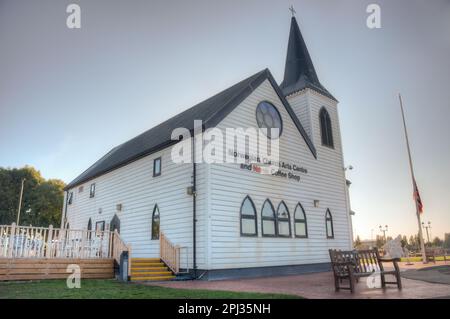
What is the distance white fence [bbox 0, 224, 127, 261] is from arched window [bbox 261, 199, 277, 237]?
17.9 ft

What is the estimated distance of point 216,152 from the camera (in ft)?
43.3

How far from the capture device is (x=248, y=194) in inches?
542

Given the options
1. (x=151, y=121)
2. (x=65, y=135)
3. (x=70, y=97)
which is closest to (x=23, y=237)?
(x=70, y=97)

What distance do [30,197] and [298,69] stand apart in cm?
3432

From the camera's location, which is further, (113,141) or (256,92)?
(113,141)

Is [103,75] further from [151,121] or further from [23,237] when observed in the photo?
[151,121]

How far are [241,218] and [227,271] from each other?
2032mm

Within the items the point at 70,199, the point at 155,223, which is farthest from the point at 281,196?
the point at 70,199

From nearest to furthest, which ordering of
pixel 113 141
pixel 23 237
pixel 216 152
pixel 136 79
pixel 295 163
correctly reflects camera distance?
1. pixel 23 237
2. pixel 216 152
3. pixel 136 79
4. pixel 295 163
5. pixel 113 141

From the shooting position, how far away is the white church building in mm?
12742

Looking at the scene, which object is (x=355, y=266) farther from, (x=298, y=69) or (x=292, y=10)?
(x=292, y=10)

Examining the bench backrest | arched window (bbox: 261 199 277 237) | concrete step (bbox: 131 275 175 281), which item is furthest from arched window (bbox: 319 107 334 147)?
concrete step (bbox: 131 275 175 281)

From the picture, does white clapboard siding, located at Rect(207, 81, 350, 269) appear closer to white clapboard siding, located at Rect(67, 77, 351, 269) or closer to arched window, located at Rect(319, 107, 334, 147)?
white clapboard siding, located at Rect(67, 77, 351, 269)
